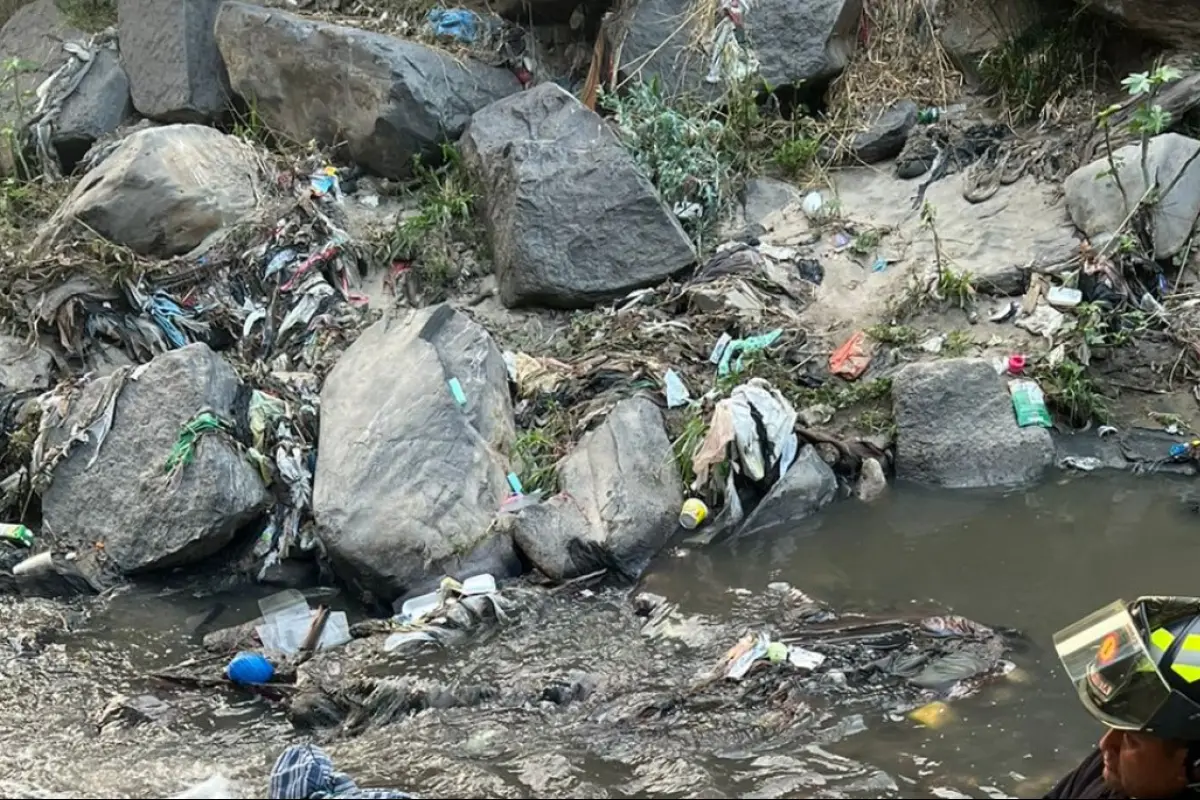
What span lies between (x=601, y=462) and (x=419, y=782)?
2.14m

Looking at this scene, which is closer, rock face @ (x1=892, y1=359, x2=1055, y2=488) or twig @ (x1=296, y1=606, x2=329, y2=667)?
twig @ (x1=296, y1=606, x2=329, y2=667)

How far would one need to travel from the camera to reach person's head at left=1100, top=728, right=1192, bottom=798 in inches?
82.0

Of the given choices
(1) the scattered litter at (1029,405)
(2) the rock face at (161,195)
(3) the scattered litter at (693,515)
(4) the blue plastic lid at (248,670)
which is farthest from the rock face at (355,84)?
(4) the blue plastic lid at (248,670)

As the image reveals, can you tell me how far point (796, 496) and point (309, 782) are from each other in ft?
9.36

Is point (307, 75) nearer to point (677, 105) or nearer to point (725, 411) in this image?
point (677, 105)

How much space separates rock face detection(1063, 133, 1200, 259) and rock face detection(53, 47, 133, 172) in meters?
6.20

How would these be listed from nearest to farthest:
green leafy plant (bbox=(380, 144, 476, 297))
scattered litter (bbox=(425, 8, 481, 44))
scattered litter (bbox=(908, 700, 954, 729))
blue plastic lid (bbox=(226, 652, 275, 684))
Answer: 1. scattered litter (bbox=(908, 700, 954, 729))
2. blue plastic lid (bbox=(226, 652, 275, 684))
3. green leafy plant (bbox=(380, 144, 476, 297))
4. scattered litter (bbox=(425, 8, 481, 44))

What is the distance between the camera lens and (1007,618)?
12.4ft

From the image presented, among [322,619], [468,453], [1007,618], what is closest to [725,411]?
[468,453]

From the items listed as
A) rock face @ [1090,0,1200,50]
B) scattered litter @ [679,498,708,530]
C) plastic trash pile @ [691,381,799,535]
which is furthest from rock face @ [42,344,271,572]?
rock face @ [1090,0,1200,50]

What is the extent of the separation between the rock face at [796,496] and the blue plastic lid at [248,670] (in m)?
1.96

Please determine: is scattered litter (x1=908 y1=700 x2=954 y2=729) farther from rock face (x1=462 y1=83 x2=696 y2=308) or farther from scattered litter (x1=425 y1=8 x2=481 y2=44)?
scattered litter (x1=425 y1=8 x2=481 y2=44)

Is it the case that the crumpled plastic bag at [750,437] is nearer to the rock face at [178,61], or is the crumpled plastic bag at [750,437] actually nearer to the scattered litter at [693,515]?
the scattered litter at [693,515]

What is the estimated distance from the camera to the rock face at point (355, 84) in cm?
690
